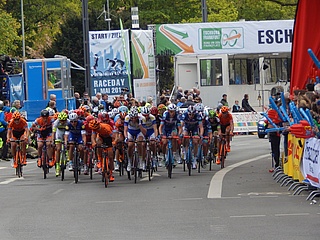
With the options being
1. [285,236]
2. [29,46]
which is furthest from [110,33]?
[29,46]

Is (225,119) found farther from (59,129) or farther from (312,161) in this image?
(312,161)

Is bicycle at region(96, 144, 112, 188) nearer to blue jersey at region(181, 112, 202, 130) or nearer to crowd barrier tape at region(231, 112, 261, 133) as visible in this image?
blue jersey at region(181, 112, 202, 130)

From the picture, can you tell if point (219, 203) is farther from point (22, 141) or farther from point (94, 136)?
point (22, 141)

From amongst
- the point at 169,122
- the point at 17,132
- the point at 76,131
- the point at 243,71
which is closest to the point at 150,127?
the point at 169,122

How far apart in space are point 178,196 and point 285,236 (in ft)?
18.7

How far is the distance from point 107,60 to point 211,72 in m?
7.60

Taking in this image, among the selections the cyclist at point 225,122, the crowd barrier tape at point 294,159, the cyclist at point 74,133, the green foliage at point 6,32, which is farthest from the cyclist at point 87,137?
the green foliage at point 6,32

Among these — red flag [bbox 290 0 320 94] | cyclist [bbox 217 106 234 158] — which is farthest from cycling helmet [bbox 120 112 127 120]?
red flag [bbox 290 0 320 94]

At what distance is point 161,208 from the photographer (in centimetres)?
1545

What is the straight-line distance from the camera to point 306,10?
77.9 feet

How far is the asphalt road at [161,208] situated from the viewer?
1258 cm

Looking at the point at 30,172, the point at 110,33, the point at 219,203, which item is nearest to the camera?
the point at 219,203

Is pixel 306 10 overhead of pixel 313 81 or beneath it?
overhead

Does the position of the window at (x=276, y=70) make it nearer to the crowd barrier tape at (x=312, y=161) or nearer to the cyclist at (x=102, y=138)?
the cyclist at (x=102, y=138)
